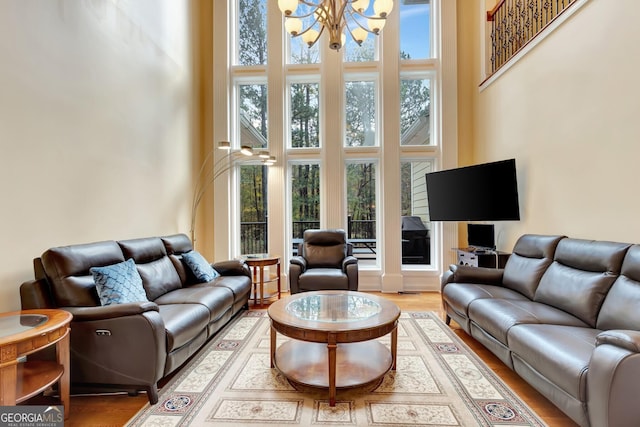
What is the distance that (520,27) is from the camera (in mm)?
3795

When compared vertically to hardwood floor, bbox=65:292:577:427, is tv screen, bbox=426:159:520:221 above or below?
above

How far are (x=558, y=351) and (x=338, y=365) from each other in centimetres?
139

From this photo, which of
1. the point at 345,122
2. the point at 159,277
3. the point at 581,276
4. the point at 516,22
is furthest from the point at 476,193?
the point at 159,277

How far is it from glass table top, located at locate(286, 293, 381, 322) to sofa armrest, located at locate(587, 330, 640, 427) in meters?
1.26

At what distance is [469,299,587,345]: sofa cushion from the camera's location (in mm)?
2162

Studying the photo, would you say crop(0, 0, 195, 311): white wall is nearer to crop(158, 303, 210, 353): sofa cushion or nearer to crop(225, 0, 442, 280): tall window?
crop(158, 303, 210, 353): sofa cushion

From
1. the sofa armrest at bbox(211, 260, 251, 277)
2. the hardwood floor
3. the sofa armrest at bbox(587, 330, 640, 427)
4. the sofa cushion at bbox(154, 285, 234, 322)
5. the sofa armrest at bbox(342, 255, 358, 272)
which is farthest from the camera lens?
the sofa armrest at bbox(342, 255, 358, 272)

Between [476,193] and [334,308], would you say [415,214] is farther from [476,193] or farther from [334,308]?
[334,308]

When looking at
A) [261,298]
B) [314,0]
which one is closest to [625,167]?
[261,298]

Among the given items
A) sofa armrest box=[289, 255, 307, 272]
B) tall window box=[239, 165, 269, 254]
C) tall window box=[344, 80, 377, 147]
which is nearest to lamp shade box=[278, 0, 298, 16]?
tall window box=[344, 80, 377, 147]

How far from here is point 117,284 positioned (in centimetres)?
230

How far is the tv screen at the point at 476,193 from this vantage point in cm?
337

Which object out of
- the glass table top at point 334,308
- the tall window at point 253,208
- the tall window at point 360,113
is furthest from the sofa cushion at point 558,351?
the tall window at point 253,208

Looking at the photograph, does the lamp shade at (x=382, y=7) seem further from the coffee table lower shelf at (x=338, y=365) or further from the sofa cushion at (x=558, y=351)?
the coffee table lower shelf at (x=338, y=365)
